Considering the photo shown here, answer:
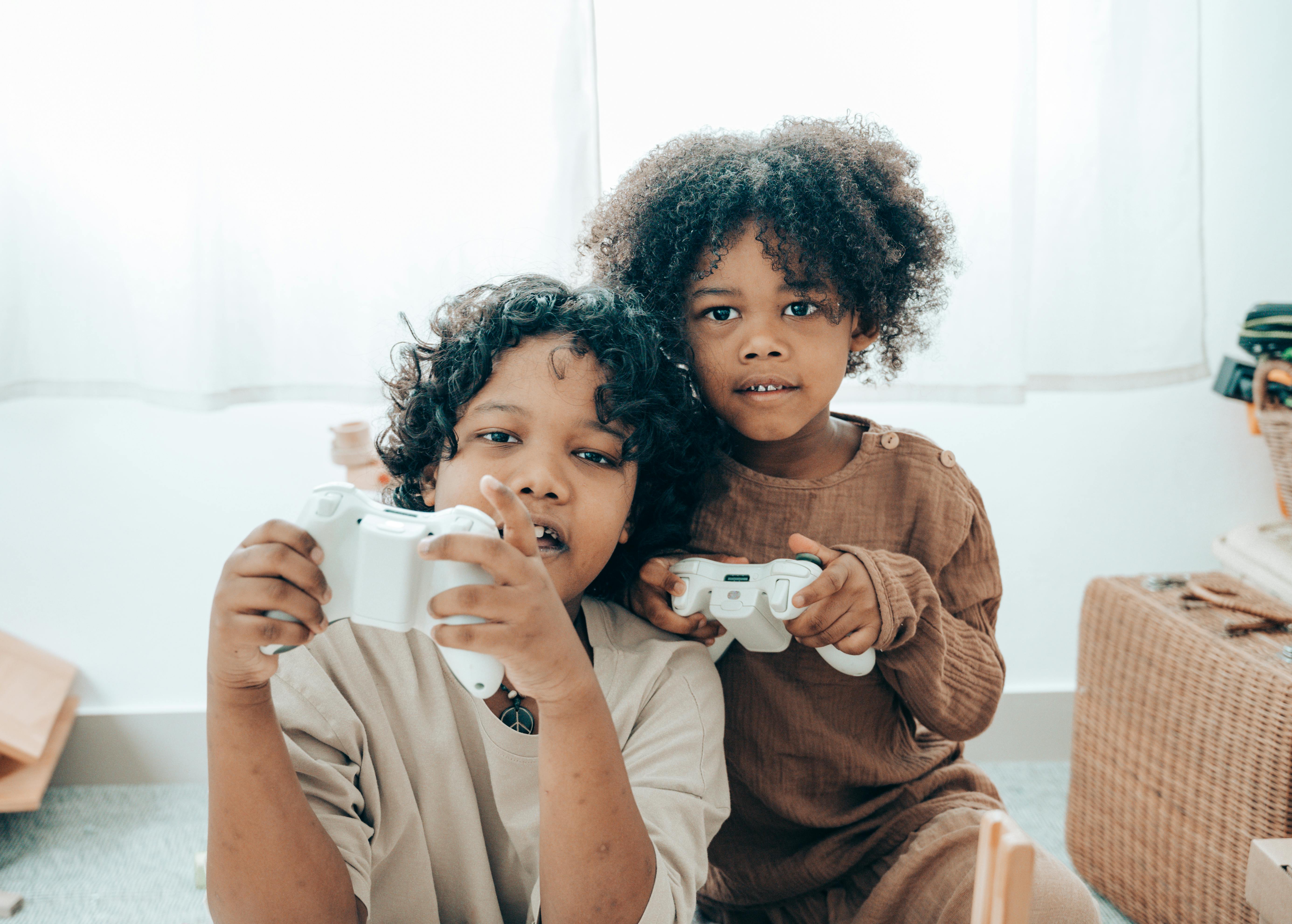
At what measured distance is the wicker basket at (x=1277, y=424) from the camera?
1165 millimetres

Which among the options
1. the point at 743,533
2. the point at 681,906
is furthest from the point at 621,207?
the point at 681,906

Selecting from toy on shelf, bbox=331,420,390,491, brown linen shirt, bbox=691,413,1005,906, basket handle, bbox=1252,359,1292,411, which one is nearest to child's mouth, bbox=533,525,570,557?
brown linen shirt, bbox=691,413,1005,906

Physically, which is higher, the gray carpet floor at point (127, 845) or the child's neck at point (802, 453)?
the child's neck at point (802, 453)

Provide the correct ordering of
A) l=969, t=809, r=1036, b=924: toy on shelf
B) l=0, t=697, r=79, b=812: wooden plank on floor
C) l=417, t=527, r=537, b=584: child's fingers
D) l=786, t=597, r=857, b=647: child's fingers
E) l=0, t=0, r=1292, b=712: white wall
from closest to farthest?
l=969, t=809, r=1036, b=924: toy on shelf
l=417, t=527, r=537, b=584: child's fingers
l=786, t=597, r=857, b=647: child's fingers
l=0, t=697, r=79, b=812: wooden plank on floor
l=0, t=0, r=1292, b=712: white wall

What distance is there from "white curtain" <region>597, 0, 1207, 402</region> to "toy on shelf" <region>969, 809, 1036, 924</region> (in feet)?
3.00

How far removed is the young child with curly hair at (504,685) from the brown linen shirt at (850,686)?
0.08 metres

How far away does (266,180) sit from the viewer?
1.23 meters

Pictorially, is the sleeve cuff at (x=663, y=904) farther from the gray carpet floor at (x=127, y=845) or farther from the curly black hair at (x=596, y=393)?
the gray carpet floor at (x=127, y=845)

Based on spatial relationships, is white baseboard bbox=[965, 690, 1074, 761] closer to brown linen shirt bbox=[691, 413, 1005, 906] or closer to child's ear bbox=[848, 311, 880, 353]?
brown linen shirt bbox=[691, 413, 1005, 906]

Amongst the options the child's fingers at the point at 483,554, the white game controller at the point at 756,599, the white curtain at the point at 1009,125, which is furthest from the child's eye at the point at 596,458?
the white curtain at the point at 1009,125

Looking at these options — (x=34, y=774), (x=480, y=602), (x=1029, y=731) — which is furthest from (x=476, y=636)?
(x=1029, y=731)

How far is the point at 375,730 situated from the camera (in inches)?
27.5

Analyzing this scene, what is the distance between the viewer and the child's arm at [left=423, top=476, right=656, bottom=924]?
20.6 inches

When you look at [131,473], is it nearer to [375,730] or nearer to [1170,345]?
[375,730]
